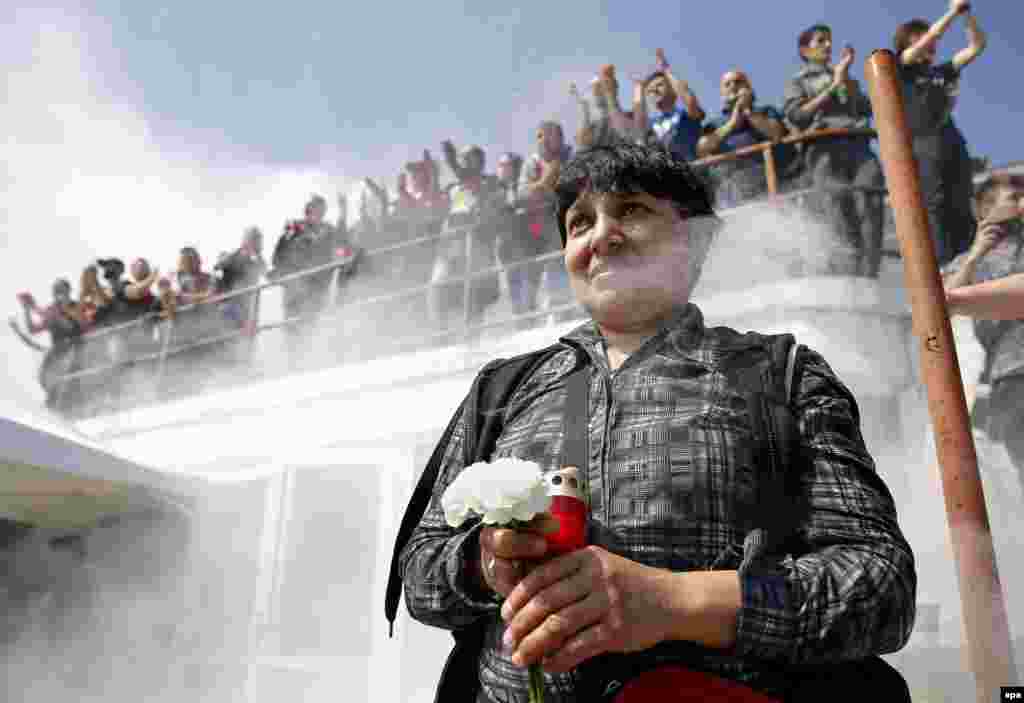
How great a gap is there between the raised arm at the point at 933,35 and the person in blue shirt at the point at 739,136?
716 mm

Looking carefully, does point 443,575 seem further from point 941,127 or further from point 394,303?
point 394,303

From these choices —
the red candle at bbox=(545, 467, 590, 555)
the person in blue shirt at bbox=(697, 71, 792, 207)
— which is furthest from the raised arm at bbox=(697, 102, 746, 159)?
the red candle at bbox=(545, 467, 590, 555)

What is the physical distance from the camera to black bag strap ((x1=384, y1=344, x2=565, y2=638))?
119 centimetres

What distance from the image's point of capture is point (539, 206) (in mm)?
5027

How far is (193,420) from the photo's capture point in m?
5.92

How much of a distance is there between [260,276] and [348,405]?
232 cm

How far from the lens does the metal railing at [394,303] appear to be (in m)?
4.48

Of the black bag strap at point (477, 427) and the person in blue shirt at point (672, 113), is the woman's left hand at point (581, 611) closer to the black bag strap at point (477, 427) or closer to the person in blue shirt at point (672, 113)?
the black bag strap at point (477, 427)

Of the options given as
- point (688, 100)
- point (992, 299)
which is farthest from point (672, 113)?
point (992, 299)

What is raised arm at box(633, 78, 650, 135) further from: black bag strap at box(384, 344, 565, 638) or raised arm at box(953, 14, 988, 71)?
black bag strap at box(384, 344, 565, 638)

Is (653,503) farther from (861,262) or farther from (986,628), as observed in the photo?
(861,262)

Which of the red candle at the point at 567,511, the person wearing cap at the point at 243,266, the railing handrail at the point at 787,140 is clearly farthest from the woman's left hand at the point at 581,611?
the person wearing cap at the point at 243,266

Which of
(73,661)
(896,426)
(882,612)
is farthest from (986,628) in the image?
(73,661)

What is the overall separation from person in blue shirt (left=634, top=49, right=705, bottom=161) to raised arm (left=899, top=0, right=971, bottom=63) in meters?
1.15
